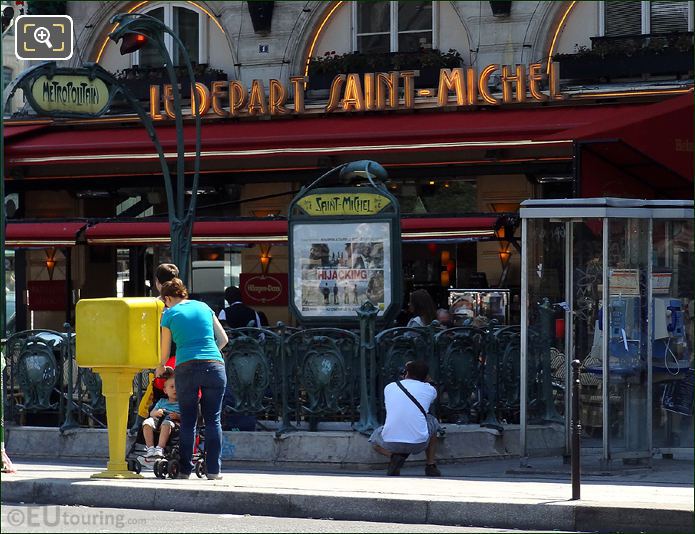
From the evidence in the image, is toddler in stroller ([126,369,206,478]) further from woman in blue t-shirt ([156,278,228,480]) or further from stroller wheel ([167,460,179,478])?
woman in blue t-shirt ([156,278,228,480])

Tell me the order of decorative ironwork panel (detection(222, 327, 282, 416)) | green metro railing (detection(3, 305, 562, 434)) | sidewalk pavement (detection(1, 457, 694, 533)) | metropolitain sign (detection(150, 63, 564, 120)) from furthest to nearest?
metropolitain sign (detection(150, 63, 564, 120)), decorative ironwork panel (detection(222, 327, 282, 416)), green metro railing (detection(3, 305, 562, 434)), sidewalk pavement (detection(1, 457, 694, 533))

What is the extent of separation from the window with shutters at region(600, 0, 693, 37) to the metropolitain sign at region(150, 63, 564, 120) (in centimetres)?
129

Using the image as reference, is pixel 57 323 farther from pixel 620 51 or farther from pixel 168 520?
pixel 168 520

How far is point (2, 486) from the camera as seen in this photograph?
10.2m

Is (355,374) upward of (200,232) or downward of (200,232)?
downward

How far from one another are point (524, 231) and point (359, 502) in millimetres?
3262

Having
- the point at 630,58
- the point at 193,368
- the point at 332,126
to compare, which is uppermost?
the point at 630,58

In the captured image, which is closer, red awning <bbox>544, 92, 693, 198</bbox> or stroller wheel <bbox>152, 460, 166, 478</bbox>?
stroller wheel <bbox>152, 460, 166, 478</bbox>

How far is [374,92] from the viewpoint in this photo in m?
20.3

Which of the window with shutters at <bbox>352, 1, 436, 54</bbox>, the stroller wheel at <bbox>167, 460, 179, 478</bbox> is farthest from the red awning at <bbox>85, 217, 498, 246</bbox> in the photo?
the stroller wheel at <bbox>167, 460, 179, 478</bbox>

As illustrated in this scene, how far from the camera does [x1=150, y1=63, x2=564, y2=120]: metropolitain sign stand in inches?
767

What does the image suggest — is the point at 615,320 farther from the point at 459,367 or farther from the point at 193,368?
the point at 193,368

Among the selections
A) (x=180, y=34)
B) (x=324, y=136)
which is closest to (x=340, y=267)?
(x=324, y=136)

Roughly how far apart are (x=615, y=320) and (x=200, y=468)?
3.64 metres
